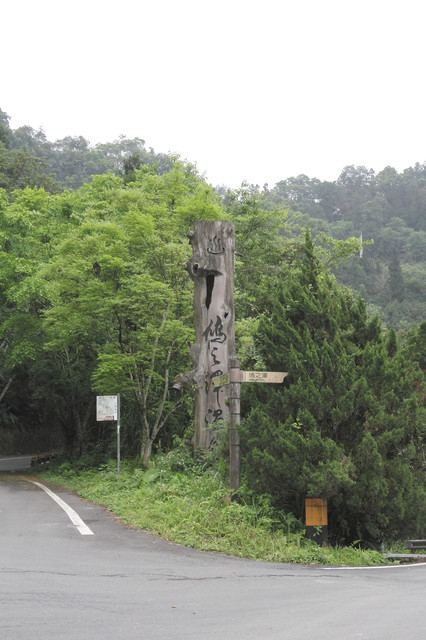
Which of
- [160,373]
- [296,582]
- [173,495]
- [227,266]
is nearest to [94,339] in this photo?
[160,373]

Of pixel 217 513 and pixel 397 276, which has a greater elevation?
pixel 397 276

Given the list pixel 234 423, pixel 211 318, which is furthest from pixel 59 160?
pixel 234 423

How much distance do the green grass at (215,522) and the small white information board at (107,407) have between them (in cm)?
383

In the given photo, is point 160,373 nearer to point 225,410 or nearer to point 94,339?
point 94,339

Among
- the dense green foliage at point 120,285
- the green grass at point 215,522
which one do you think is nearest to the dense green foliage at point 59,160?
the dense green foliage at point 120,285

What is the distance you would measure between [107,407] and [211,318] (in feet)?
14.6

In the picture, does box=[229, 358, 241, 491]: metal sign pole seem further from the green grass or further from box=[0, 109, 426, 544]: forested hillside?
the green grass

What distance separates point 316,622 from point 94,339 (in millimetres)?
21728

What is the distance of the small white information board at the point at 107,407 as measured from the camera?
18938 millimetres

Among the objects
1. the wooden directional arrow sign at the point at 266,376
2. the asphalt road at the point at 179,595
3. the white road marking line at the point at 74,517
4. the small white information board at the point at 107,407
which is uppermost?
the wooden directional arrow sign at the point at 266,376

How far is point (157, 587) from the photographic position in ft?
22.5

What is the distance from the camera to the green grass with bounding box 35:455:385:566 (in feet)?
32.8

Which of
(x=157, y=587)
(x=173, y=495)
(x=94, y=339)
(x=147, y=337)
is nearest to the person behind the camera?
(x=157, y=587)

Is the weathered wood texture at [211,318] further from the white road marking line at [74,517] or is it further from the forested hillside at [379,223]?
the forested hillside at [379,223]
